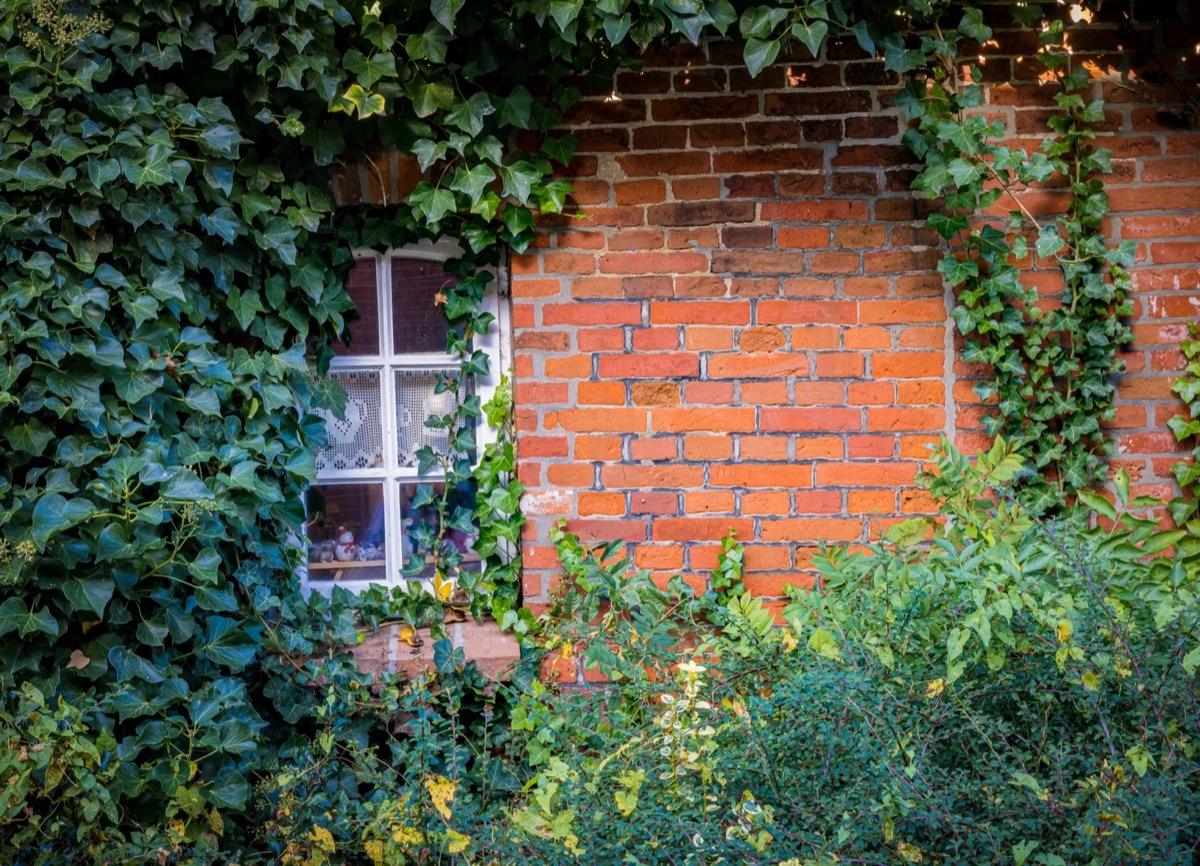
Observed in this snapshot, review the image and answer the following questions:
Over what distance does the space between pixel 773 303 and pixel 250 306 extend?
1638 millimetres

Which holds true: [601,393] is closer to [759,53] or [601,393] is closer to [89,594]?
[759,53]

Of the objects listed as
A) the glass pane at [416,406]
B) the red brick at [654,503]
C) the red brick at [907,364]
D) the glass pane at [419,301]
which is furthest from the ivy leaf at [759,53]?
the glass pane at [416,406]

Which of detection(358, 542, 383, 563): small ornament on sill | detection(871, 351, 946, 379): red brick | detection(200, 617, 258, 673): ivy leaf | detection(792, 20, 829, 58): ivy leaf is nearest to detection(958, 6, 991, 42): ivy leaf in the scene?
detection(792, 20, 829, 58): ivy leaf

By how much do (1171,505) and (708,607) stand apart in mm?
1496

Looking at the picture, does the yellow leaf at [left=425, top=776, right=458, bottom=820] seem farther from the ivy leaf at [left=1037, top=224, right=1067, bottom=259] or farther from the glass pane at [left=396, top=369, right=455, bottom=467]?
the ivy leaf at [left=1037, top=224, right=1067, bottom=259]

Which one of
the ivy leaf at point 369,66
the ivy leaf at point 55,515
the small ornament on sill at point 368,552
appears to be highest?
the ivy leaf at point 369,66

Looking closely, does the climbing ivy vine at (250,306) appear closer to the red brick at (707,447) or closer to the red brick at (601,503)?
the red brick at (601,503)

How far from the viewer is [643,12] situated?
2.67 meters

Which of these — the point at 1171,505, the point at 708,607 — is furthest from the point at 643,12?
the point at 1171,505

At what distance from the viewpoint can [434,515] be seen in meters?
3.26

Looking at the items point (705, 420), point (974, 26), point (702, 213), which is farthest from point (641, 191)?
point (974, 26)

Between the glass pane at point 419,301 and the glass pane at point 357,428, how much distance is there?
19 centimetres

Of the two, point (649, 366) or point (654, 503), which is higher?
point (649, 366)

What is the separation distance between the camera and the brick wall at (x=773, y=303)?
9.66ft
